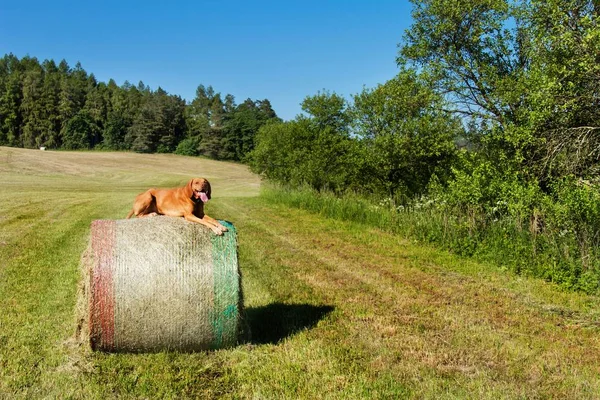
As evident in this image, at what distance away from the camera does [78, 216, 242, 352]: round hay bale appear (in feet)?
15.3

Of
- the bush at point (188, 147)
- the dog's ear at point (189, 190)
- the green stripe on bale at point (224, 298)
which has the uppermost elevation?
the dog's ear at point (189, 190)

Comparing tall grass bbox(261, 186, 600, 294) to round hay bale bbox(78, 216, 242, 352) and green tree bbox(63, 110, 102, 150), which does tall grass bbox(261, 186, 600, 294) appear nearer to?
round hay bale bbox(78, 216, 242, 352)

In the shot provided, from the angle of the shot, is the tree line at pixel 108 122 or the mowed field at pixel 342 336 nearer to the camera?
the mowed field at pixel 342 336

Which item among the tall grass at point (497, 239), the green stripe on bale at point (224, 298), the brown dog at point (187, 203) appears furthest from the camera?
the tall grass at point (497, 239)

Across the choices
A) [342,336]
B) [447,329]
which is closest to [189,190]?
[342,336]

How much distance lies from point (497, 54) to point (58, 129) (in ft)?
304

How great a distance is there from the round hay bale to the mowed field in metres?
0.22

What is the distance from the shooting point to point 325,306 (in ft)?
22.1

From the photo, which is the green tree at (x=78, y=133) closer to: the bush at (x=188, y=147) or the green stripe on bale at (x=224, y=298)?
the bush at (x=188, y=147)

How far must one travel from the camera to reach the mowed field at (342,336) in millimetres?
4266

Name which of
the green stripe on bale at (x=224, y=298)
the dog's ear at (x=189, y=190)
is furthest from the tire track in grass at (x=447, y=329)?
the dog's ear at (x=189, y=190)

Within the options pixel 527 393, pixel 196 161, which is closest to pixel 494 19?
pixel 527 393

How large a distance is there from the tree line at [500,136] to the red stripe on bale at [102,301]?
7146mm

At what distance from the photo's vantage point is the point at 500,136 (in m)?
11.8
